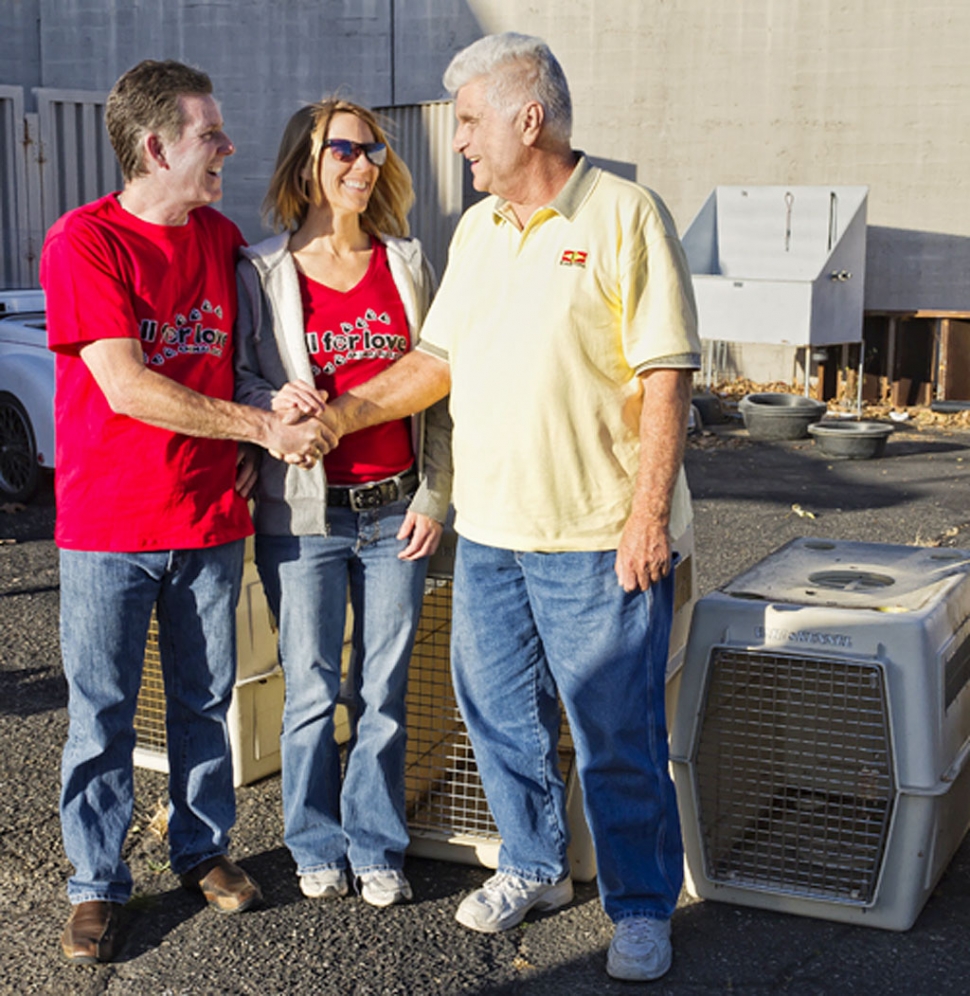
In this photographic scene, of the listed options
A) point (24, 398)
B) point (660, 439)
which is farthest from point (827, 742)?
point (24, 398)

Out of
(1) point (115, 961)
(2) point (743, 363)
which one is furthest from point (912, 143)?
(1) point (115, 961)

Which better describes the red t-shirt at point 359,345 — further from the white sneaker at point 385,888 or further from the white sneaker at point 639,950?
the white sneaker at point 639,950

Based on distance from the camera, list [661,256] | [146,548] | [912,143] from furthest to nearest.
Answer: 1. [912,143]
2. [146,548]
3. [661,256]

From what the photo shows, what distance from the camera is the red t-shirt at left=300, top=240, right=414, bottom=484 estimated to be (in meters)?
3.27

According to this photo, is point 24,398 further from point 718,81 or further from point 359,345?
point 718,81

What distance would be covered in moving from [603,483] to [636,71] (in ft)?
40.6

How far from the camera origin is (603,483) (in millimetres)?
2975

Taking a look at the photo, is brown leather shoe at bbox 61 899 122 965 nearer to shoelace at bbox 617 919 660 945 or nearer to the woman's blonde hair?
shoelace at bbox 617 919 660 945

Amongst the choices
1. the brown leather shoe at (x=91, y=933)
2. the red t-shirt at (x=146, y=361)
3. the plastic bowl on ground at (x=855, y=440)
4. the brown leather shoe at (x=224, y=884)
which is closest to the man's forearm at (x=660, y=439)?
the red t-shirt at (x=146, y=361)

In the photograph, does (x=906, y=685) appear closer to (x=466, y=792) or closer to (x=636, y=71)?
(x=466, y=792)

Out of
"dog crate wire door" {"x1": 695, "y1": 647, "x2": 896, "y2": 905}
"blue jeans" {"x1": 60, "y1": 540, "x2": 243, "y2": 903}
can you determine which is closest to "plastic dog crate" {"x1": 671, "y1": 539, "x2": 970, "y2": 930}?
"dog crate wire door" {"x1": 695, "y1": 647, "x2": 896, "y2": 905}

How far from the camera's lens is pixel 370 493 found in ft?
10.8

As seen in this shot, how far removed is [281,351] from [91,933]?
145cm

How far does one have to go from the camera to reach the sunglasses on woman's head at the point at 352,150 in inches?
127
